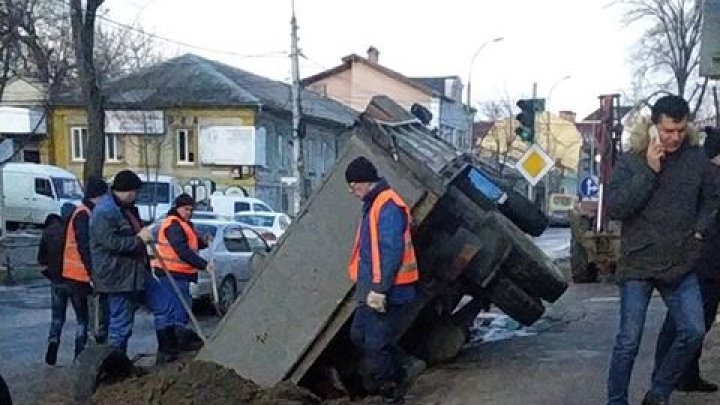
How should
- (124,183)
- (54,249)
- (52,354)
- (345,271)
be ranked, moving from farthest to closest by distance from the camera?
(52,354) → (54,249) → (124,183) → (345,271)

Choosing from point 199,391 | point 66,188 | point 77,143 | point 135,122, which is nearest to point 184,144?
point 135,122

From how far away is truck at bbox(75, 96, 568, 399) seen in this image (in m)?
6.95

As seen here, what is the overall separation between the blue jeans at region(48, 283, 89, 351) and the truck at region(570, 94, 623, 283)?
9050mm

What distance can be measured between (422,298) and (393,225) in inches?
47.1

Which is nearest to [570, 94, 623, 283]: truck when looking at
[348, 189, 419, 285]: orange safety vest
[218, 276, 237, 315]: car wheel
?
[218, 276, 237, 315]: car wheel

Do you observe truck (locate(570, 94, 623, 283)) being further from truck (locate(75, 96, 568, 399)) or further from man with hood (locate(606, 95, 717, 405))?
man with hood (locate(606, 95, 717, 405))

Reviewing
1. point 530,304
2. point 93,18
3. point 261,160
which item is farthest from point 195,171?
point 530,304

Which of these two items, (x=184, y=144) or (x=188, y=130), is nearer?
(x=188, y=130)

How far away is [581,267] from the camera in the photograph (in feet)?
53.9

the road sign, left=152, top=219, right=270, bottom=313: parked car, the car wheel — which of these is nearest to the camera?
left=152, top=219, right=270, bottom=313: parked car

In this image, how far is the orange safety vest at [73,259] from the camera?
9211 mm

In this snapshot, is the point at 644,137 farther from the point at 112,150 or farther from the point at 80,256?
the point at 112,150

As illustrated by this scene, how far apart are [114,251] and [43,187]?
2812cm

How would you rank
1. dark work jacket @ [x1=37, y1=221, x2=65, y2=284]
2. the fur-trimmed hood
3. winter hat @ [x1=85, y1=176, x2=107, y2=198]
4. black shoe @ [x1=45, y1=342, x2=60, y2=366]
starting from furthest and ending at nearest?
black shoe @ [x1=45, y1=342, x2=60, y2=366] < dark work jacket @ [x1=37, y1=221, x2=65, y2=284] < winter hat @ [x1=85, y1=176, x2=107, y2=198] < the fur-trimmed hood
